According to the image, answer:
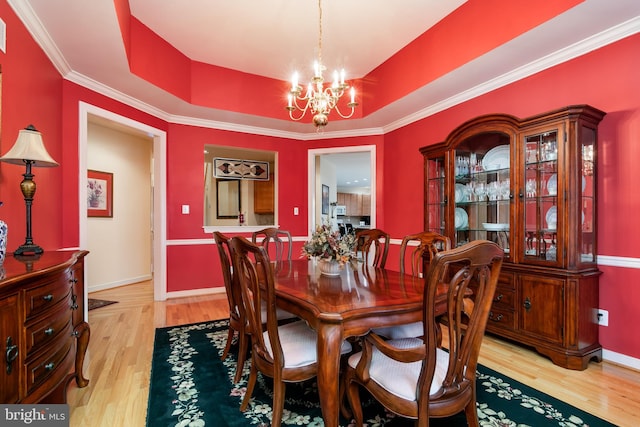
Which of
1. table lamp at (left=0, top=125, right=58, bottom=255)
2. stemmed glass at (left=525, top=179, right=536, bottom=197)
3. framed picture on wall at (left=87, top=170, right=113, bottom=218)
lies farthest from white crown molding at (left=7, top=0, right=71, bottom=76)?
stemmed glass at (left=525, top=179, right=536, bottom=197)

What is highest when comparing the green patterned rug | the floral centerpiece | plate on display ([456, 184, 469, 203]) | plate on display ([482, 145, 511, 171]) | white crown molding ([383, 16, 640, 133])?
white crown molding ([383, 16, 640, 133])

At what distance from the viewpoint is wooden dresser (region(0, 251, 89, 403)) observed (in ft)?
3.52

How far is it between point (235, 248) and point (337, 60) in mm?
2986

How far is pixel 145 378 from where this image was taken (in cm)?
214

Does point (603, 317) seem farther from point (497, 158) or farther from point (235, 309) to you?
point (235, 309)

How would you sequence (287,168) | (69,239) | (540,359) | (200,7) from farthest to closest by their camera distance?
(287,168) < (69,239) < (200,7) < (540,359)

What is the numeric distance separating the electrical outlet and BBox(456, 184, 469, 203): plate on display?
139 cm

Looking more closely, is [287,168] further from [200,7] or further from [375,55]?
[200,7]

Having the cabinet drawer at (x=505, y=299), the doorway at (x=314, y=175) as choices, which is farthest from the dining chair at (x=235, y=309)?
the doorway at (x=314, y=175)

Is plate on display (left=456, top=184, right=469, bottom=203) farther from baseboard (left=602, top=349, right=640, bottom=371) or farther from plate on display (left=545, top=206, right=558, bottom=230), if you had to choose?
baseboard (left=602, top=349, right=640, bottom=371)

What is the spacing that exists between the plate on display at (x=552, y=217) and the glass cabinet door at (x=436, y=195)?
100 cm

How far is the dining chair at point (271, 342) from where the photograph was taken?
1477mm

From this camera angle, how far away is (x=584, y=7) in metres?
2.06

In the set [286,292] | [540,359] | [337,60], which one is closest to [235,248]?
[286,292]
